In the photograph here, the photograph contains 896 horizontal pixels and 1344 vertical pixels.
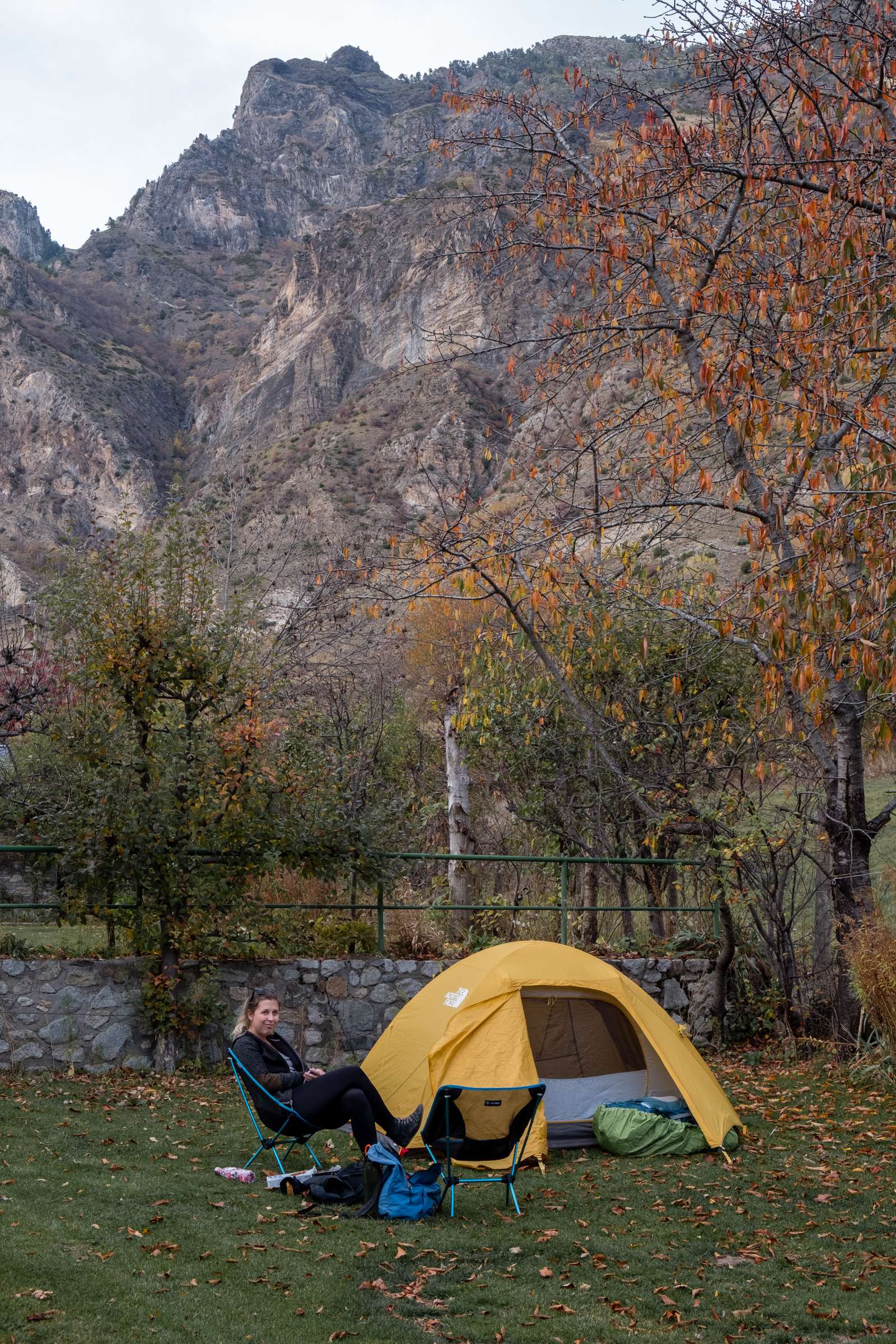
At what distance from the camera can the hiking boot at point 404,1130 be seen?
19.8 feet

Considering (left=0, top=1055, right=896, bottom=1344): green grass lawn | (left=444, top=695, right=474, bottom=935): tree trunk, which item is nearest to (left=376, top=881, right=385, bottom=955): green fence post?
(left=444, top=695, right=474, bottom=935): tree trunk

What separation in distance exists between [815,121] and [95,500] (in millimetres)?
66250

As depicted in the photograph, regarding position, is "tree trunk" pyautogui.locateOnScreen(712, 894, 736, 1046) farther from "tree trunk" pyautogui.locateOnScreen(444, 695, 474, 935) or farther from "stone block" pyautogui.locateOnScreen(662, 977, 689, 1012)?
"tree trunk" pyautogui.locateOnScreen(444, 695, 474, 935)

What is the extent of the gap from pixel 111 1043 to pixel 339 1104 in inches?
153

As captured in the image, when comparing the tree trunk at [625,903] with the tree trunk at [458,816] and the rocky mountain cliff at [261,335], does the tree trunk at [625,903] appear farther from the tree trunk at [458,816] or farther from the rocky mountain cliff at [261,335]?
the rocky mountain cliff at [261,335]

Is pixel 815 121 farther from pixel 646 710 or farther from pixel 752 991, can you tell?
pixel 752 991

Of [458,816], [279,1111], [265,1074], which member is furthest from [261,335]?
[279,1111]

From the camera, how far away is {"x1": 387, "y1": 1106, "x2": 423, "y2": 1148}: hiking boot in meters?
6.02

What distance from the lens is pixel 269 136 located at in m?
129

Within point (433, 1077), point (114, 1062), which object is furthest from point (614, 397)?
point (114, 1062)

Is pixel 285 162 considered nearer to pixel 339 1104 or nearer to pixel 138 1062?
pixel 138 1062

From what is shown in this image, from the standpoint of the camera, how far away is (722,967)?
10.2 meters

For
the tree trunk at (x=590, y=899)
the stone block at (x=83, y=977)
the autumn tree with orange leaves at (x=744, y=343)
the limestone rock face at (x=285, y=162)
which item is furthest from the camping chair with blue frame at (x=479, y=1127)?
the limestone rock face at (x=285, y=162)

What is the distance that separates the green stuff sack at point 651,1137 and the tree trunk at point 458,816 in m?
4.36
